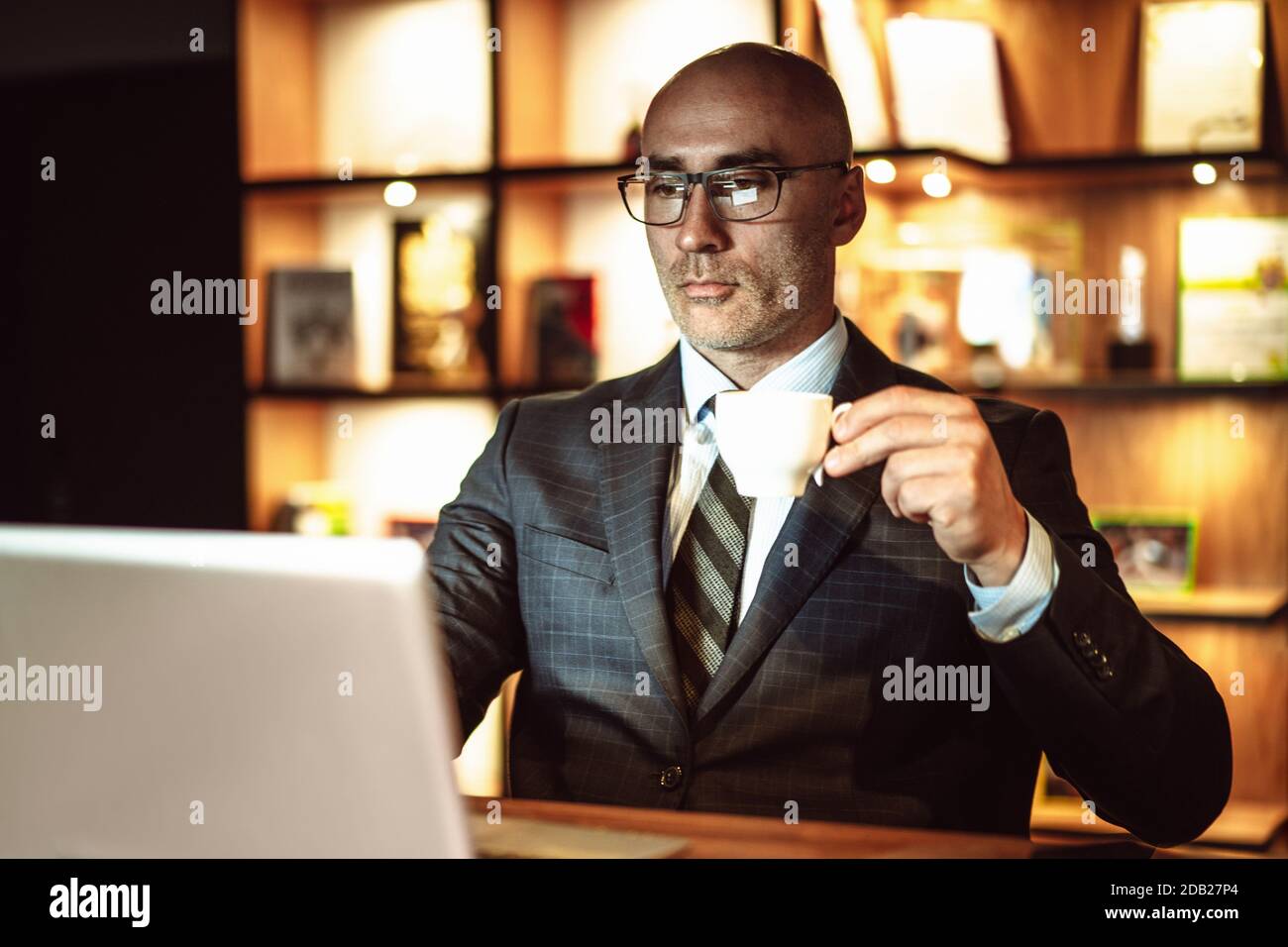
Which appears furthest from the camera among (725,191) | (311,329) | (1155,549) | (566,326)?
(311,329)

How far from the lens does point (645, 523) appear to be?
5.90ft

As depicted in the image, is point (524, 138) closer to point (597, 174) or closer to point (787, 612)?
point (597, 174)

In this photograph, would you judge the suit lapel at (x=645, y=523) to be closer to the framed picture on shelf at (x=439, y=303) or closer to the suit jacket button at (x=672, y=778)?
the suit jacket button at (x=672, y=778)

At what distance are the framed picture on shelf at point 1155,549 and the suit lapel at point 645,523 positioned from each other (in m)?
1.74

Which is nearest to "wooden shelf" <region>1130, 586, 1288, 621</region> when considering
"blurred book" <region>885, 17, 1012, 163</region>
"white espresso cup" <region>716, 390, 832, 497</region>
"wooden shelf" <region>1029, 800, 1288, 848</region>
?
"wooden shelf" <region>1029, 800, 1288, 848</region>

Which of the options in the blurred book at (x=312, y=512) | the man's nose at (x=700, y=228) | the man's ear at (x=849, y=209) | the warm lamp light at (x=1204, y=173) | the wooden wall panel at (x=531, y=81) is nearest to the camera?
the man's nose at (x=700, y=228)

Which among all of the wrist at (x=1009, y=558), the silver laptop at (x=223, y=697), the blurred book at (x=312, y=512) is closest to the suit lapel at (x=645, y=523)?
the wrist at (x=1009, y=558)

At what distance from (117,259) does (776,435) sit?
314 cm

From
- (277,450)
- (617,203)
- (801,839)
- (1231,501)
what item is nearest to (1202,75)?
(1231,501)

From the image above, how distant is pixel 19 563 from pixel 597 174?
2.69 m

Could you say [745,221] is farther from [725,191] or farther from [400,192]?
[400,192]

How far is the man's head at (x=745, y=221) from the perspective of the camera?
185 cm

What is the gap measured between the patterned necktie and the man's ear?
1.35 feet
